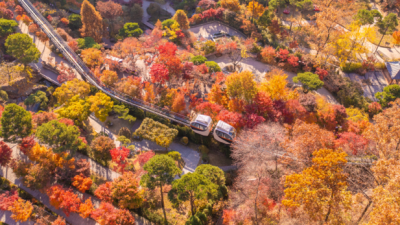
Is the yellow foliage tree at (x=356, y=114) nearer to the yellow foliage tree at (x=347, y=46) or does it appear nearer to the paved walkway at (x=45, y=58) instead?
the yellow foliage tree at (x=347, y=46)

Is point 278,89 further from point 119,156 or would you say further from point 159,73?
point 119,156

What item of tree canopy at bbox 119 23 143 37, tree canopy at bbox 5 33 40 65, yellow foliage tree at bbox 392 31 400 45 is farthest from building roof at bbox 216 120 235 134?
yellow foliage tree at bbox 392 31 400 45

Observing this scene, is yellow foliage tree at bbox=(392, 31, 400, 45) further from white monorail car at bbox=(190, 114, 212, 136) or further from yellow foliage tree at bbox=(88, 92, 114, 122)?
yellow foliage tree at bbox=(88, 92, 114, 122)

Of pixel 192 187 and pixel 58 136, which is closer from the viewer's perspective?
pixel 192 187

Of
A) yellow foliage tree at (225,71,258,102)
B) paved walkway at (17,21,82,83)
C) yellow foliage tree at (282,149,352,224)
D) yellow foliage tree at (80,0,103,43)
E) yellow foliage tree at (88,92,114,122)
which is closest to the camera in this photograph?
yellow foliage tree at (282,149,352,224)

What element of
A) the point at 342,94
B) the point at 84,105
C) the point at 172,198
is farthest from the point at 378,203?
the point at 84,105

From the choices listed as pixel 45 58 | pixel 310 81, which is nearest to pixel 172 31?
pixel 45 58
